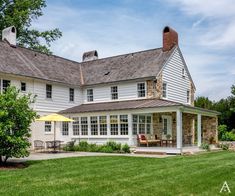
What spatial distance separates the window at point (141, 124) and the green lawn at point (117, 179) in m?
10.2

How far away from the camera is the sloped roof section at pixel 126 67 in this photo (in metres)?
28.4

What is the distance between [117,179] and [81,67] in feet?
79.8

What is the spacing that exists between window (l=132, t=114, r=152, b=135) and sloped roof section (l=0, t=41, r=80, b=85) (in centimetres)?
712

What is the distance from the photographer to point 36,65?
28.6 metres

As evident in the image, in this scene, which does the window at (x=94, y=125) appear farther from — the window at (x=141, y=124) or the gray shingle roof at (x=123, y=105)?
the window at (x=141, y=124)

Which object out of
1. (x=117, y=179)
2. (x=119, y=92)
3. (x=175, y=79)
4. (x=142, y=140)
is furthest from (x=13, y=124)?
(x=175, y=79)

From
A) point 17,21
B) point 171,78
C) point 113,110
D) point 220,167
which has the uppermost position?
point 17,21

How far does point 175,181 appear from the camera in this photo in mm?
11109

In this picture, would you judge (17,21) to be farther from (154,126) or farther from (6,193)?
(6,193)

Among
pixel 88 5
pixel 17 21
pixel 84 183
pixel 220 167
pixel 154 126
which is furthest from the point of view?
pixel 17 21

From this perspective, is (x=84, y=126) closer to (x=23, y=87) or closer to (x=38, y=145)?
(x=38, y=145)

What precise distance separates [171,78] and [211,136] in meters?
5.75

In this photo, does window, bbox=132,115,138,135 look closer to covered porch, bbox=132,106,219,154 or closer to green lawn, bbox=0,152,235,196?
covered porch, bbox=132,106,219,154

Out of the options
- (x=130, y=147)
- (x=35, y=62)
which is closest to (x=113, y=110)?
(x=130, y=147)
